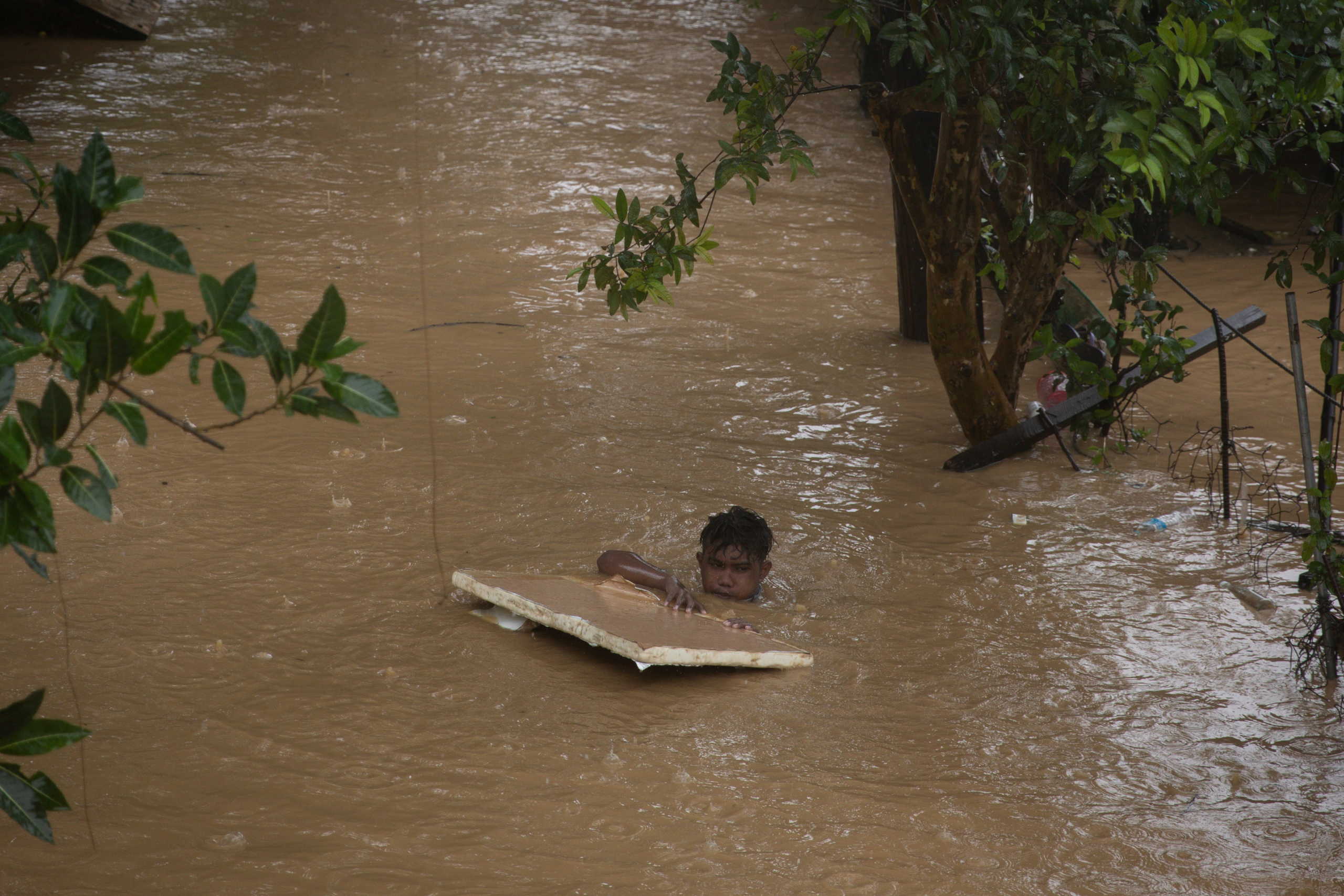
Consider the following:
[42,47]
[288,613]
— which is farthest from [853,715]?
[42,47]

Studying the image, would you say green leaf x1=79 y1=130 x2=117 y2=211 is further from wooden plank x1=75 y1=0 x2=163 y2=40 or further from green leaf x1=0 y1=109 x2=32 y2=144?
wooden plank x1=75 y1=0 x2=163 y2=40

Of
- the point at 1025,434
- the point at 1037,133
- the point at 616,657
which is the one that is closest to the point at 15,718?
the point at 616,657

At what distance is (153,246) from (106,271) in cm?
11

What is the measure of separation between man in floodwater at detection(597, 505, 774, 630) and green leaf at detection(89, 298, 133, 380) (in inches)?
122

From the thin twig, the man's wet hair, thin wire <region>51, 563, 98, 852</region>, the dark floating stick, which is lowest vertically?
thin wire <region>51, 563, 98, 852</region>

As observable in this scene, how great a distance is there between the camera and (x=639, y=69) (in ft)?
45.6

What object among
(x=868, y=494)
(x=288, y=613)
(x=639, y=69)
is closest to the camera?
(x=288, y=613)

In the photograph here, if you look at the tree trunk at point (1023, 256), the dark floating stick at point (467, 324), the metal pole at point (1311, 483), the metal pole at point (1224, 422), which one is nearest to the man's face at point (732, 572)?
the metal pole at point (1311, 483)

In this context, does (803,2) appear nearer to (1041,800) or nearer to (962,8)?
(962,8)

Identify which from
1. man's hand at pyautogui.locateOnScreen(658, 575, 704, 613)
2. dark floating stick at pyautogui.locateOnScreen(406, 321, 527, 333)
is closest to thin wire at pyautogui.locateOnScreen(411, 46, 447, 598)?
dark floating stick at pyautogui.locateOnScreen(406, 321, 527, 333)

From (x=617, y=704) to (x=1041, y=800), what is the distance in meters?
1.31

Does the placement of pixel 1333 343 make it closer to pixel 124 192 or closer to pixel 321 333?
pixel 321 333

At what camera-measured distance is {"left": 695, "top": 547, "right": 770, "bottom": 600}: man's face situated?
15.4 feet

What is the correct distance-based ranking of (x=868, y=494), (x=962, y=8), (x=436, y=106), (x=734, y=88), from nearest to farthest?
(x=962, y=8), (x=734, y=88), (x=868, y=494), (x=436, y=106)
